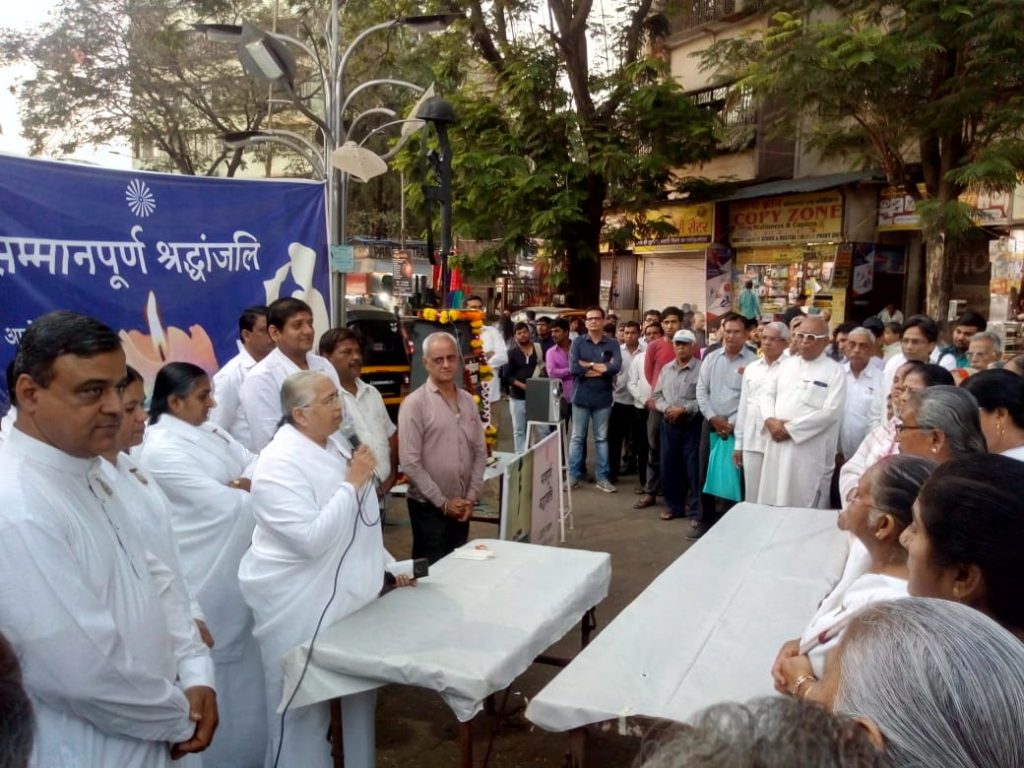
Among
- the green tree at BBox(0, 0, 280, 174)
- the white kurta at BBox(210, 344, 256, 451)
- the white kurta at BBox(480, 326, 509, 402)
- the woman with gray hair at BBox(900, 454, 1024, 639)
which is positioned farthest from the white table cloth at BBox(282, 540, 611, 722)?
the green tree at BBox(0, 0, 280, 174)

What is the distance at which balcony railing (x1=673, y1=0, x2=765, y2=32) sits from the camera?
55.6 ft

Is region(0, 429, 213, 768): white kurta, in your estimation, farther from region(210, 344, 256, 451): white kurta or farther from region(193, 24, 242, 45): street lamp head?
region(193, 24, 242, 45): street lamp head

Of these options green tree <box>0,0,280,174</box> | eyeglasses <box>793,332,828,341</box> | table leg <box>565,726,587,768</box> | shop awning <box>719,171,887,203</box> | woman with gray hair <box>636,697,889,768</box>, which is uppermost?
green tree <box>0,0,280,174</box>

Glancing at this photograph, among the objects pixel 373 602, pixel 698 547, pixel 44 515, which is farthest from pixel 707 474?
pixel 44 515

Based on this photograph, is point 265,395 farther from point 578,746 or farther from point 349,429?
point 578,746

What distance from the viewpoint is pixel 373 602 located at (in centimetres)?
310

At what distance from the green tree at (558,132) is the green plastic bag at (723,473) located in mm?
8058

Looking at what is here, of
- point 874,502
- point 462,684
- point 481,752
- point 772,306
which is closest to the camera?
point 874,502

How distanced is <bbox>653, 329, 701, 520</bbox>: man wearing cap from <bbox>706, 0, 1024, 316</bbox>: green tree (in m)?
4.73

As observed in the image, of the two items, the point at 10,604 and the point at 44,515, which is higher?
the point at 44,515

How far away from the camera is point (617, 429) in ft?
28.7

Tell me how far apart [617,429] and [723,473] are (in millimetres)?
2353

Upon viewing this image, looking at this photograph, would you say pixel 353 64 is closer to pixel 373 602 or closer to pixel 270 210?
pixel 270 210

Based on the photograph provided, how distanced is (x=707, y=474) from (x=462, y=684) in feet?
14.7
